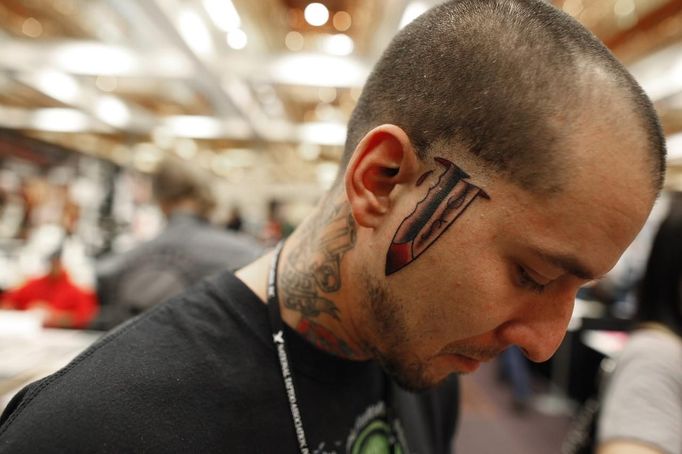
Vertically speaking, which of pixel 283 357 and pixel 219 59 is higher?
pixel 219 59

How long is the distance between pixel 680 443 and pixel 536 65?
0.96m

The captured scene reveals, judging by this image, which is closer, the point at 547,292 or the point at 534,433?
the point at 547,292

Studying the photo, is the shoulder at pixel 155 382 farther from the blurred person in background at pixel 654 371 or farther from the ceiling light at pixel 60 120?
the ceiling light at pixel 60 120

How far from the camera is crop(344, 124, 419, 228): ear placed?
0.74 metres

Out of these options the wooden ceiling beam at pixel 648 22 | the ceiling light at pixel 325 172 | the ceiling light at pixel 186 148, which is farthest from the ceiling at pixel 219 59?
the ceiling light at pixel 325 172

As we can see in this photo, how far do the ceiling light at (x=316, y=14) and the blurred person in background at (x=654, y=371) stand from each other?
11.1 ft

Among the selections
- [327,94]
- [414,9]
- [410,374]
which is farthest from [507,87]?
[327,94]

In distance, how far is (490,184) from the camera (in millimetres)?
705

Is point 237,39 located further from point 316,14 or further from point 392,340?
point 392,340

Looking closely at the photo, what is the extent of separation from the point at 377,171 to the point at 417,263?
163 mm

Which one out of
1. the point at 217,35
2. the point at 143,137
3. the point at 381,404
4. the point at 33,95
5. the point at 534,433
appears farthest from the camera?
the point at 143,137

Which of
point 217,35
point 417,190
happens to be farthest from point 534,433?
point 217,35

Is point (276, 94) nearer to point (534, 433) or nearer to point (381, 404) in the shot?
point (534, 433)

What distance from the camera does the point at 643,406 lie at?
1.13 metres
